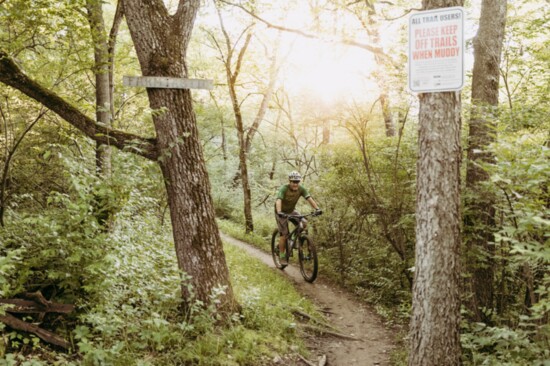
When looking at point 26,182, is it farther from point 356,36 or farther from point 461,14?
point 461,14

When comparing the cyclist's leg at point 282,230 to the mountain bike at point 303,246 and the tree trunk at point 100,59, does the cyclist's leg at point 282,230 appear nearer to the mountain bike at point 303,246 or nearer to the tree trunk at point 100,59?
the mountain bike at point 303,246

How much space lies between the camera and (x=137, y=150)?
5.45 m

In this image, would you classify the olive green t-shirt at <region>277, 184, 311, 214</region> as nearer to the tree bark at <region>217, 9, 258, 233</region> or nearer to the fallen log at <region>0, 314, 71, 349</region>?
the tree bark at <region>217, 9, 258, 233</region>

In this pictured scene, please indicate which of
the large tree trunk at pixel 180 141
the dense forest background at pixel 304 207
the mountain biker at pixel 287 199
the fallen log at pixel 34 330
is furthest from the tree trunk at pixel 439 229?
the mountain biker at pixel 287 199

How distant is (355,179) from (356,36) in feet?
13.7

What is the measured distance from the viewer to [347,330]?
7.57m

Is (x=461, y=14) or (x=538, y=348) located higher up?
(x=461, y=14)

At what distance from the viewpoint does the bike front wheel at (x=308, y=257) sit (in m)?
9.45

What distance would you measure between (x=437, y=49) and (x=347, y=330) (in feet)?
17.8

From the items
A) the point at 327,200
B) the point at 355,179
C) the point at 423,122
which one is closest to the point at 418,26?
the point at 423,122

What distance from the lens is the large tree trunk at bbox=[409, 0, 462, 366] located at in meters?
4.05

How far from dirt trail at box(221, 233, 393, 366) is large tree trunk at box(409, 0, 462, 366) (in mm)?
2266

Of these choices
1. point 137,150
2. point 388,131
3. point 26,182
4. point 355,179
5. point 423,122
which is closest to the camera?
point 423,122

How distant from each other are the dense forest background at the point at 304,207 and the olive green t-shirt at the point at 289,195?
1292 millimetres
